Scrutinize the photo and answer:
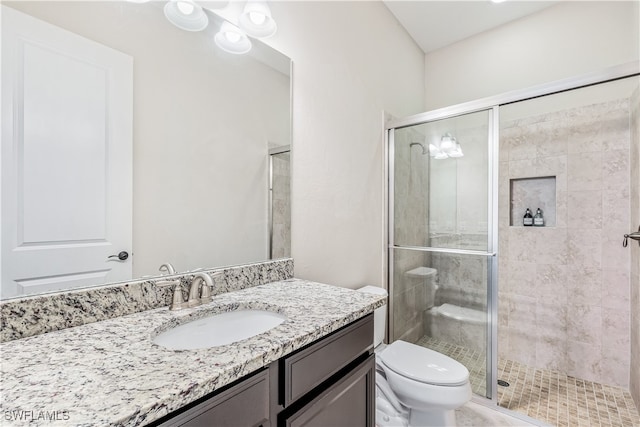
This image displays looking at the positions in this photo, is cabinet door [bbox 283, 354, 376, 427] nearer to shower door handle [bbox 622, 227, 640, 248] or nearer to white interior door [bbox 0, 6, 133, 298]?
Answer: white interior door [bbox 0, 6, 133, 298]

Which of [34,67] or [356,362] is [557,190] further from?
[34,67]

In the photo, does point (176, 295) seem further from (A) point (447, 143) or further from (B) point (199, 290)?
(A) point (447, 143)

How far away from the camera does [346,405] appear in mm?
931

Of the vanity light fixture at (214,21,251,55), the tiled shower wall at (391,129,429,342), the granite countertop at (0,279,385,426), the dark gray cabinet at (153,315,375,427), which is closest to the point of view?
the granite countertop at (0,279,385,426)

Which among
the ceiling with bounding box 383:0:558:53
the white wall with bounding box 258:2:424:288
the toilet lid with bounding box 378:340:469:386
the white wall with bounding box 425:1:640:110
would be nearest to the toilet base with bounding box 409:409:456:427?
the toilet lid with bounding box 378:340:469:386

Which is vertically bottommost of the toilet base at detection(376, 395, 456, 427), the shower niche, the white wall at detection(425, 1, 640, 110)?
the toilet base at detection(376, 395, 456, 427)

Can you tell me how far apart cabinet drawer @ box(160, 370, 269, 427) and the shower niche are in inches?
98.7

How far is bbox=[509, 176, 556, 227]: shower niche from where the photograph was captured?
230 cm

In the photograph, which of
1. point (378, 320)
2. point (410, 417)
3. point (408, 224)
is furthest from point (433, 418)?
point (408, 224)

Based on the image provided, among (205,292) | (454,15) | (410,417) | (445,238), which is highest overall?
(454,15)

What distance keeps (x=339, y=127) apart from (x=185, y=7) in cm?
98

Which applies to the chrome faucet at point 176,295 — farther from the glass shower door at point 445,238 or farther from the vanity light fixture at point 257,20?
the glass shower door at point 445,238

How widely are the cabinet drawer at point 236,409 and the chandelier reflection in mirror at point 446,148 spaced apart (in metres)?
1.91

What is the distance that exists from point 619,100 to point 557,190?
27.2 inches
